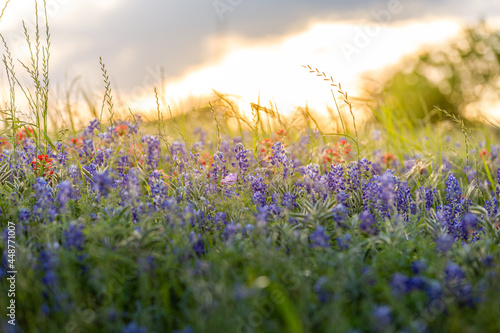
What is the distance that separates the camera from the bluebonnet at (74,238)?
2.44m

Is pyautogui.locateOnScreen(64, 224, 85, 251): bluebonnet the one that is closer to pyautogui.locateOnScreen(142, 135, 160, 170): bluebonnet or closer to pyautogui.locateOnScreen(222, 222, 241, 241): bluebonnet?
pyautogui.locateOnScreen(222, 222, 241, 241): bluebonnet

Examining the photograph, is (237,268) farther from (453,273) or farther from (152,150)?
(152,150)

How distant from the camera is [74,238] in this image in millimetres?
2457

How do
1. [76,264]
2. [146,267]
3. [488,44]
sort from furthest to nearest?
[488,44] < [76,264] < [146,267]

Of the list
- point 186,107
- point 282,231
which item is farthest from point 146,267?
point 186,107

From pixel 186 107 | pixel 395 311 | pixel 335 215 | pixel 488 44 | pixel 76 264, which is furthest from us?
pixel 488 44

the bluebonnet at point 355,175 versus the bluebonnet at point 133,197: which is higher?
the bluebonnet at point 133,197

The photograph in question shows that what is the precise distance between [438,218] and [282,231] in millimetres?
1152

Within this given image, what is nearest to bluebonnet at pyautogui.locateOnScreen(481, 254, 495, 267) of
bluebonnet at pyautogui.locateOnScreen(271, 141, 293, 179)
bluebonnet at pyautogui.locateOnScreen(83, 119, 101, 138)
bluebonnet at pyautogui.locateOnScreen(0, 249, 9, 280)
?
bluebonnet at pyautogui.locateOnScreen(271, 141, 293, 179)

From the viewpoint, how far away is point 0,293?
7.57ft

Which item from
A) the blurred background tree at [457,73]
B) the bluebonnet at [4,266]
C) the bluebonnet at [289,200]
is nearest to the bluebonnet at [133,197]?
the bluebonnet at [4,266]

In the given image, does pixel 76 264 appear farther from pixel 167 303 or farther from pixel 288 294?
pixel 288 294

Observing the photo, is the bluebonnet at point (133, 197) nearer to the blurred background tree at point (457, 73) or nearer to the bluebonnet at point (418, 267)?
the bluebonnet at point (418, 267)

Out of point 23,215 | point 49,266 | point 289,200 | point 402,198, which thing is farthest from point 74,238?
point 402,198
